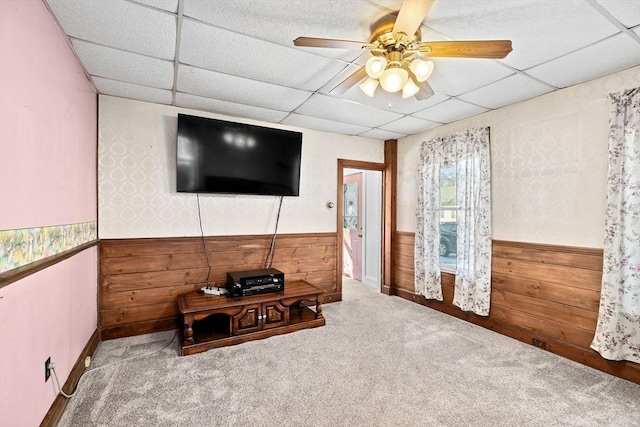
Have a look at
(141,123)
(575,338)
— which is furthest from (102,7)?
(575,338)

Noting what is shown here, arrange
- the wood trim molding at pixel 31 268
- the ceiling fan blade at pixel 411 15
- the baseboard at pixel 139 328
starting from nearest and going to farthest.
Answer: the wood trim molding at pixel 31 268 < the ceiling fan blade at pixel 411 15 < the baseboard at pixel 139 328

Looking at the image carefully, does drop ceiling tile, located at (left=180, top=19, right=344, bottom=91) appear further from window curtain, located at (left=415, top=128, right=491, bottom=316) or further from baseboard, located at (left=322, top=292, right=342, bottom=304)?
baseboard, located at (left=322, top=292, right=342, bottom=304)

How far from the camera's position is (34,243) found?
5.07 ft

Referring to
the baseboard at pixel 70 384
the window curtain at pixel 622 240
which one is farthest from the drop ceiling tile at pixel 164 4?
the window curtain at pixel 622 240

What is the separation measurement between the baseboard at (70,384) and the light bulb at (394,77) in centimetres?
282

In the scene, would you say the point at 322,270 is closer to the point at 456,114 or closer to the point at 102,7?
the point at 456,114

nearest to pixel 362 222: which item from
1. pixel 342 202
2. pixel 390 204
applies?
pixel 390 204

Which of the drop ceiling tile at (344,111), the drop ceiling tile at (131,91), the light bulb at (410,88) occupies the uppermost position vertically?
the drop ceiling tile at (131,91)

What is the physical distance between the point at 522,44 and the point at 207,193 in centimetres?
318

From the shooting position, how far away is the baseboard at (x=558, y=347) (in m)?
2.31

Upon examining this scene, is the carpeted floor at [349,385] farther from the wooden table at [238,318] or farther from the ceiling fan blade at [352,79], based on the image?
the ceiling fan blade at [352,79]

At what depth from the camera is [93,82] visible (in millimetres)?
2654

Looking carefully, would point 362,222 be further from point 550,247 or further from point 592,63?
point 592,63

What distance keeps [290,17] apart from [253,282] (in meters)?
2.48
